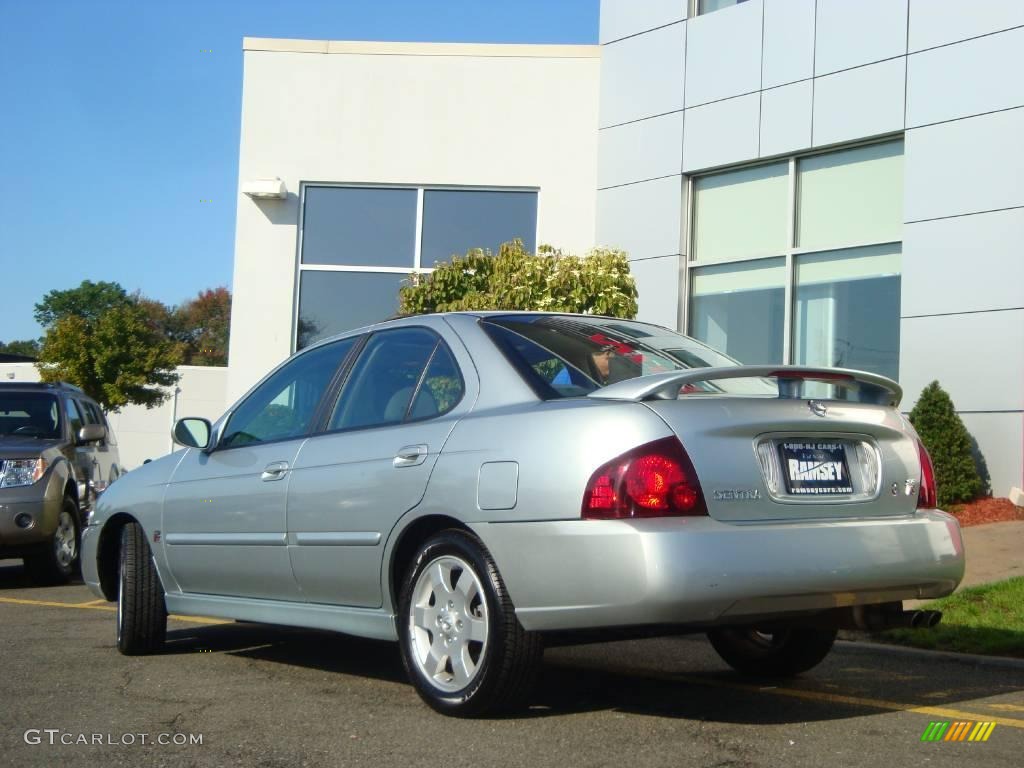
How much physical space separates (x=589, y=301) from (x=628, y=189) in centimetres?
398

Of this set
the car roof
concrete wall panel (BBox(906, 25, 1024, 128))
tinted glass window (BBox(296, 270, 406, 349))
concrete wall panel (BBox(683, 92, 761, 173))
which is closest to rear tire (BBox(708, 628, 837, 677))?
the car roof

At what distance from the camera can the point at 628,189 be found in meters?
16.5

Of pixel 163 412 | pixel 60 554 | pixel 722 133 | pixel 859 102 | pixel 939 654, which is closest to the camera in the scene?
pixel 939 654

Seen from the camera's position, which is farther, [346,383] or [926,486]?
[346,383]

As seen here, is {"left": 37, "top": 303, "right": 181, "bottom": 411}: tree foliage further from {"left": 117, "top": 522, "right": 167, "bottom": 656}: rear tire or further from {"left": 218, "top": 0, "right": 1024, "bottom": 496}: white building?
{"left": 117, "top": 522, "right": 167, "bottom": 656}: rear tire

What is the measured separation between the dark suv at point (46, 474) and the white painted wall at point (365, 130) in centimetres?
465

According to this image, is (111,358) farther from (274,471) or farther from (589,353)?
(589,353)

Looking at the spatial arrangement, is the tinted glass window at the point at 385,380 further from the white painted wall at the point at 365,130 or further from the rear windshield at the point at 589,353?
the white painted wall at the point at 365,130

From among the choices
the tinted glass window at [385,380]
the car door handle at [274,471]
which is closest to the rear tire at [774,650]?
the tinted glass window at [385,380]

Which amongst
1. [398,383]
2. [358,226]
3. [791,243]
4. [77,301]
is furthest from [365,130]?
[77,301]

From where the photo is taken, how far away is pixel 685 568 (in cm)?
426

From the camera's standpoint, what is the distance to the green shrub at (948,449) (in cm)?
1243

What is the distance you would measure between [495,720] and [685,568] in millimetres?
1041

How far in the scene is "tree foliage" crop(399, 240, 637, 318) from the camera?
12.8m
